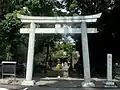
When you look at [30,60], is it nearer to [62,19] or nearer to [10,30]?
[62,19]

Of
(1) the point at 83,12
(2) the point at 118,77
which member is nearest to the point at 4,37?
(1) the point at 83,12

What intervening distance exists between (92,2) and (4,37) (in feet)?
29.6

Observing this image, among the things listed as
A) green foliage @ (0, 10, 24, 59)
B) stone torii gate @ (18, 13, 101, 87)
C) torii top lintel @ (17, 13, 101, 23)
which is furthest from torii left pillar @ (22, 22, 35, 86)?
green foliage @ (0, 10, 24, 59)

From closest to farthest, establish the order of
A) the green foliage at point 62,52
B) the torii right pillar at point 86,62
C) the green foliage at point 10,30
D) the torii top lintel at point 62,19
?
1. the torii right pillar at point 86,62
2. the torii top lintel at point 62,19
3. the green foliage at point 10,30
4. the green foliage at point 62,52

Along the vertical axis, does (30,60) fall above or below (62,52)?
below

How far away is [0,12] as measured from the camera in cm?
2012

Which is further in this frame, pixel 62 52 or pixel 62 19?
pixel 62 52

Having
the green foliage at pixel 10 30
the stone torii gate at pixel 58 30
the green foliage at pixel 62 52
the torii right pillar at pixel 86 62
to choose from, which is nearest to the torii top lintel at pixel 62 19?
the stone torii gate at pixel 58 30

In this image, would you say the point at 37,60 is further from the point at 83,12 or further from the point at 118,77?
the point at 118,77

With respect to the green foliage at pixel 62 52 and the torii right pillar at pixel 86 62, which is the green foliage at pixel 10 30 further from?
the green foliage at pixel 62 52

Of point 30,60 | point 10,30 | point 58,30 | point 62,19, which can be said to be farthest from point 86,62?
point 10,30

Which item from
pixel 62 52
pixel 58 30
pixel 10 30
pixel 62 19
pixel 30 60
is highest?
pixel 62 19

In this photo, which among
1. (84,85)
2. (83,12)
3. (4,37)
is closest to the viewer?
(84,85)

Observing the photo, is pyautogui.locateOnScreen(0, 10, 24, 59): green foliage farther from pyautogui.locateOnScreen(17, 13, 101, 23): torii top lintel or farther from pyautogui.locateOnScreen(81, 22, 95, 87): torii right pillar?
pyautogui.locateOnScreen(81, 22, 95, 87): torii right pillar
